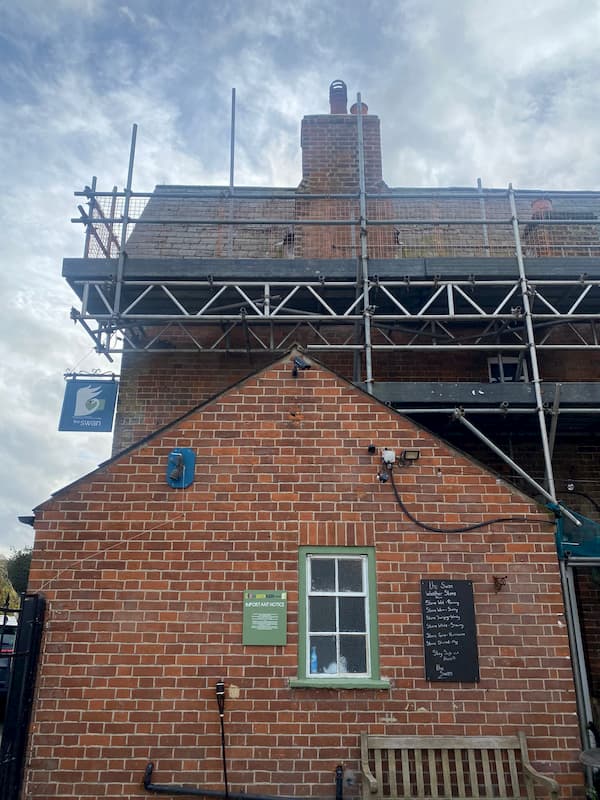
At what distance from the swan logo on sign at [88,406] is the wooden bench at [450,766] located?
695cm

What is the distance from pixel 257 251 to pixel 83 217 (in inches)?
133

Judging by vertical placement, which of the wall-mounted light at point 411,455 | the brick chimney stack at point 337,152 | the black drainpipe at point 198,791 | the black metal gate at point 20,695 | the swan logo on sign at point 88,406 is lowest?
the black drainpipe at point 198,791

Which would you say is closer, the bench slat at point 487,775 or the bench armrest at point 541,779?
the bench armrest at point 541,779

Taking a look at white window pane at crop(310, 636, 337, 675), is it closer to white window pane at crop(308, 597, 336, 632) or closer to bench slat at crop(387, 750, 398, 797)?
white window pane at crop(308, 597, 336, 632)

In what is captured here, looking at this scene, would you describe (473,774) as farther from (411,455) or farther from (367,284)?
(367,284)

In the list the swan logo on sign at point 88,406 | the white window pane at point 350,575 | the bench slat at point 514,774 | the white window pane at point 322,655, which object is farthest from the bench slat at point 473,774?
the swan logo on sign at point 88,406

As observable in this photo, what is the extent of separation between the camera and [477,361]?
1062cm

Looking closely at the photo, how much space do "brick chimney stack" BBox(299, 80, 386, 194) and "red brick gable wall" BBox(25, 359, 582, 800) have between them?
22.7 feet

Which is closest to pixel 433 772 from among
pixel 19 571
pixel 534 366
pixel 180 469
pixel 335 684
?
pixel 335 684

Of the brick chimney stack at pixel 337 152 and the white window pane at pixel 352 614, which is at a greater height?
the brick chimney stack at pixel 337 152

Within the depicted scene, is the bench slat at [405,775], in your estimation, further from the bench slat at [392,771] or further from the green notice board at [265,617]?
the green notice board at [265,617]

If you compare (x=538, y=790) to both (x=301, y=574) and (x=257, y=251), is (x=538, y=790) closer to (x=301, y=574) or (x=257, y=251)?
(x=301, y=574)

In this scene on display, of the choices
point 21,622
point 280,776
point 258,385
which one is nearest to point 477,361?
point 258,385

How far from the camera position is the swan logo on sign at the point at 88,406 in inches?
398
